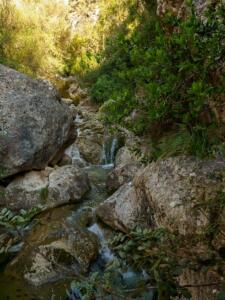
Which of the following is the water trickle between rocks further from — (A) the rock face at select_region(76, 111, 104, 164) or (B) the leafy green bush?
(B) the leafy green bush

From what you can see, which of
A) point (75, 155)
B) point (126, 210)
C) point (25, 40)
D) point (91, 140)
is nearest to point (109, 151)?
point (91, 140)

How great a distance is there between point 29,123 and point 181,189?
4384 millimetres

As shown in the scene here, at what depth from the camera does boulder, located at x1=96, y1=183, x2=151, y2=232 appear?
5.28 metres

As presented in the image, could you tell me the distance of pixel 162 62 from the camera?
344 cm

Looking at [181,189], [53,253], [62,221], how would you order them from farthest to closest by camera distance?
[62,221] → [53,253] → [181,189]

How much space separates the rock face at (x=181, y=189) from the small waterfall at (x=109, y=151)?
515 centimetres

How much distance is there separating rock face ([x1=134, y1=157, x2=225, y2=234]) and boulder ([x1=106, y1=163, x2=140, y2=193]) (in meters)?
2.92

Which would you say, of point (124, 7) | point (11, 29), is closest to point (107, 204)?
point (11, 29)

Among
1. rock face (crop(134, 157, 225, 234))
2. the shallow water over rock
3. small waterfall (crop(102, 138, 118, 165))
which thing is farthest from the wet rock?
rock face (crop(134, 157, 225, 234))

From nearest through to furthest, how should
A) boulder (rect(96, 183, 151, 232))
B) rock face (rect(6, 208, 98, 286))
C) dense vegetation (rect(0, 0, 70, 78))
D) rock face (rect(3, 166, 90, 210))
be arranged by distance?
boulder (rect(96, 183, 151, 232)) → rock face (rect(6, 208, 98, 286)) → rock face (rect(3, 166, 90, 210)) → dense vegetation (rect(0, 0, 70, 78))

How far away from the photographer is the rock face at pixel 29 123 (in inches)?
307

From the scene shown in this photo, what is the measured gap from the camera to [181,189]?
466 centimetres

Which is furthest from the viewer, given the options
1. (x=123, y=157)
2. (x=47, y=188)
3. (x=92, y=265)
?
(x=123, y=157)

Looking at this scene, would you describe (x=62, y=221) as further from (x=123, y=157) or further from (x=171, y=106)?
(x=171, y=106)
